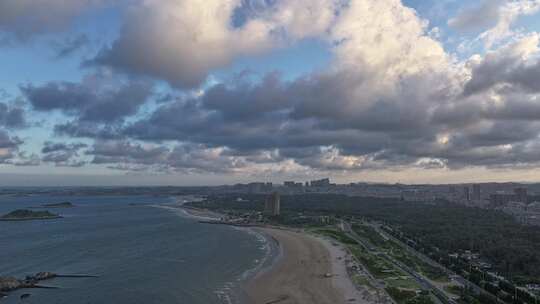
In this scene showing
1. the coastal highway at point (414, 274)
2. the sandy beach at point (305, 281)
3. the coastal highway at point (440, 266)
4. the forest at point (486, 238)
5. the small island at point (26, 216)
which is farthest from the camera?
the small island at point (26, 216)

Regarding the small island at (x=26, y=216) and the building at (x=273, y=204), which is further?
the building at (x=273, y=204)

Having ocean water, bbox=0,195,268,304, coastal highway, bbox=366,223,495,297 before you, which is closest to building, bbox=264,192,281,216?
ocean water, bbox=0,195,268,304

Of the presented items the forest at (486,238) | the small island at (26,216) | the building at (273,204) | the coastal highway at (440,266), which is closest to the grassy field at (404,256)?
the coastal highway at (440,266)

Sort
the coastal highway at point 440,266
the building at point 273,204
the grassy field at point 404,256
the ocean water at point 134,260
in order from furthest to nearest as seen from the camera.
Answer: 1. the building at point 273,204
2. the grassy field at point 404,256
3. the coastal highway at point 440,266
4. the ocean water at point 134,260

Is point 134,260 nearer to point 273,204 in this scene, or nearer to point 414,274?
point 414,274

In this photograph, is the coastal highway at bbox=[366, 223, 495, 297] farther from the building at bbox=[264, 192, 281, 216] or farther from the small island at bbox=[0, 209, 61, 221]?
the small island at bbox=[0, 209, 61, 221]

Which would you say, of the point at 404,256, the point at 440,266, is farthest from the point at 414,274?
the point at 404,256

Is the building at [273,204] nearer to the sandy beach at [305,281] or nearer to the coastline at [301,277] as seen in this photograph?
the coastline at [301,277]
